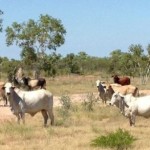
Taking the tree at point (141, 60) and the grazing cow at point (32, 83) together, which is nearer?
the grazing cow at point (32, 83)

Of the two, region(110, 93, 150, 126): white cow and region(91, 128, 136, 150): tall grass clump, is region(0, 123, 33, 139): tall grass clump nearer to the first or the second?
region(91, 128, 136, 150): tall grass clump

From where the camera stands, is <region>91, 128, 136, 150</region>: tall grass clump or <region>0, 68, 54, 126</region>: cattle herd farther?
<region>0, 68, 54, 126</region>: cattle herd

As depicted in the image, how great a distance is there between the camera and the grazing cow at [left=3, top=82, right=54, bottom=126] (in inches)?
723

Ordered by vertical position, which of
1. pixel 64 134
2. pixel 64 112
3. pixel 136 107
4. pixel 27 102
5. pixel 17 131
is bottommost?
pixel 64 134

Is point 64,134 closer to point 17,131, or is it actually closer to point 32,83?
point 17,131

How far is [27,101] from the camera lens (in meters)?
18.5

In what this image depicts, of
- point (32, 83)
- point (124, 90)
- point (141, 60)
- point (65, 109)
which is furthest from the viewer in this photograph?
point (141, 60)

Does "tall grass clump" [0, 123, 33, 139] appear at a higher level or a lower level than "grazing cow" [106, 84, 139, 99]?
lower

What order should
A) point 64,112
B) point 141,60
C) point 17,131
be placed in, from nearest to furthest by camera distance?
point 17,131
point 64,112
point 141,60

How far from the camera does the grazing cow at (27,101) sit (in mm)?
18375

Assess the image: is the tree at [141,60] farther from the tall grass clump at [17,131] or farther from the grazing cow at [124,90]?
the tall grass clump at [17,131]

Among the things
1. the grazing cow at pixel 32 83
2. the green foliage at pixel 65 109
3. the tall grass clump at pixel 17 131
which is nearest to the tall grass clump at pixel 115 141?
the tall grass clump at pixel 17 131

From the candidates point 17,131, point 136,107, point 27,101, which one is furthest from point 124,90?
point 17,131

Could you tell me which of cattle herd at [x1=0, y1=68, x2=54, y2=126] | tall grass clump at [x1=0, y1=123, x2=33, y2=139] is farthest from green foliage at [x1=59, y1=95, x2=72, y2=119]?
tall grass clump at [x1=0, y1=123, x2=33, y2=139]
